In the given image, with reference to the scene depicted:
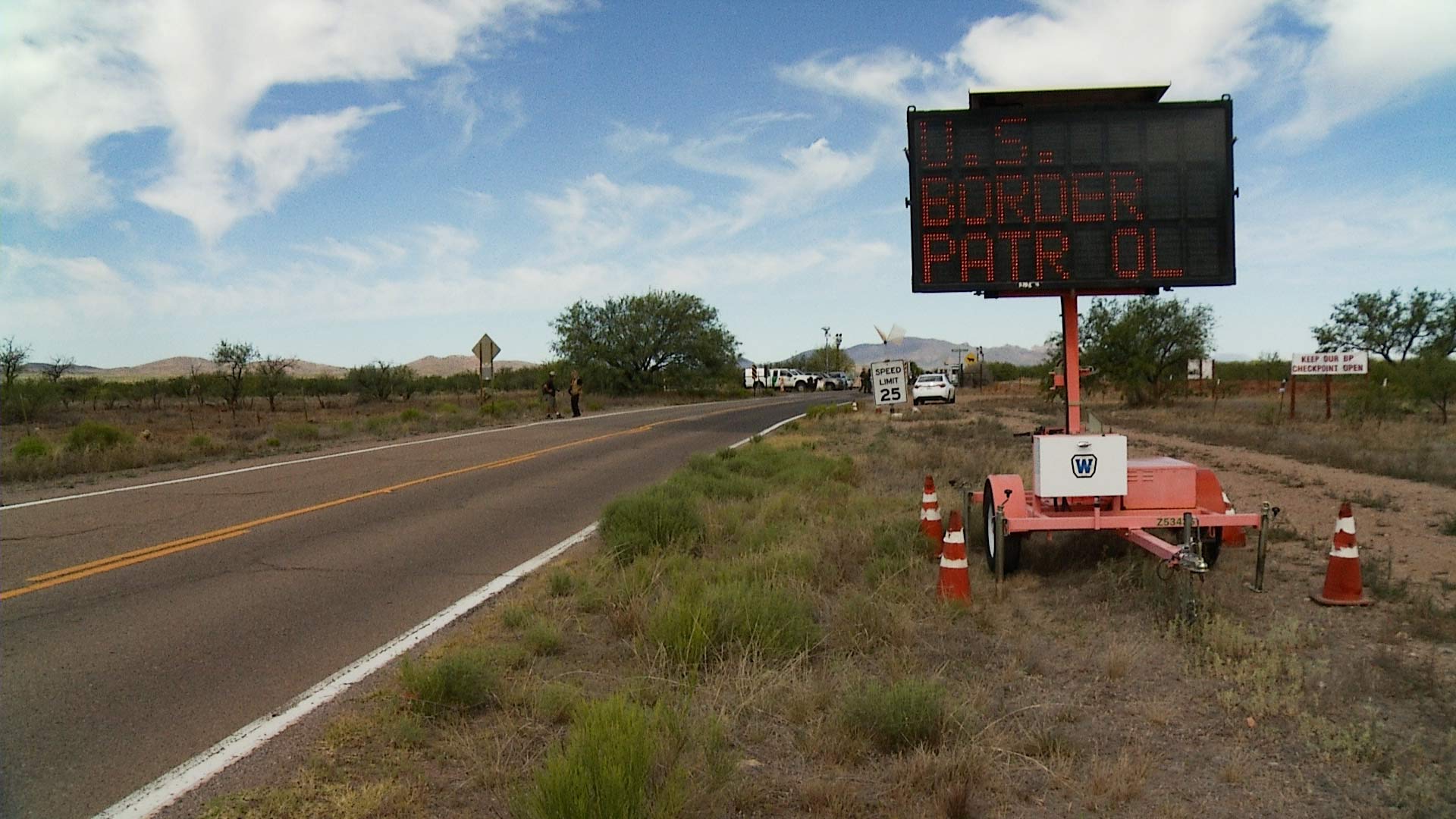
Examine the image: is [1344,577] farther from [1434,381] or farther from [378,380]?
[378,380]

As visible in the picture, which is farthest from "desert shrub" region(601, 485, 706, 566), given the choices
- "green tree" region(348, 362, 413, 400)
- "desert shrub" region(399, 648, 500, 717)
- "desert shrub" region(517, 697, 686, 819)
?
"green tree" region(348, 362, 413, 400)

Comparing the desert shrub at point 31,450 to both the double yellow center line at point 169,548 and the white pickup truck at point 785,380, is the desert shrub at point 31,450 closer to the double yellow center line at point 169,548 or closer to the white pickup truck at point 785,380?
the double yellow center line at point 169,548

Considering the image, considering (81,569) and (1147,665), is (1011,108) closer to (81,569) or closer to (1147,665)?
(1147,665)

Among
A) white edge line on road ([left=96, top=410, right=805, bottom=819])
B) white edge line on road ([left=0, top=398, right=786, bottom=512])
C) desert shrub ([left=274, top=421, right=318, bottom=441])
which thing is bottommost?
white edge line on road ([left=96, top=410, right=805, bottom=819])

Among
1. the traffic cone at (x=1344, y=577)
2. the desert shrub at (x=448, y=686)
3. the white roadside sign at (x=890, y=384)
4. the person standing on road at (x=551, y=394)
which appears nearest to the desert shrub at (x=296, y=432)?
the person standing on road at (x=551, y=394)

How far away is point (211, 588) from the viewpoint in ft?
25.7

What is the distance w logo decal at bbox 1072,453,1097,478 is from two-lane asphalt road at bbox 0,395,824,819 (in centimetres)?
494

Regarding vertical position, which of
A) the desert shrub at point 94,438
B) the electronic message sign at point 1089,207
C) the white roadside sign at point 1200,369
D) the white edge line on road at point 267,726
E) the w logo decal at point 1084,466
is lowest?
the white edge line on road at point 267,726

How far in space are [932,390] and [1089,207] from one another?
38.3 m

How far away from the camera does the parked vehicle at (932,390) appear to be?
45.7m

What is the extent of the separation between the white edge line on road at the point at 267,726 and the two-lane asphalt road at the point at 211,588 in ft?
0.34

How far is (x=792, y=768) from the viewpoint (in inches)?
167

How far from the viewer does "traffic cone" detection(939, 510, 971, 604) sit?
22.9 ft

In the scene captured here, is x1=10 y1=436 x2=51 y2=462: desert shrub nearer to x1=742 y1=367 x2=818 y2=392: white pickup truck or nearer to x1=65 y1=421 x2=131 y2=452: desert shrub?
x1=65 y1=421 x2=131 y2=452: desert shrub
